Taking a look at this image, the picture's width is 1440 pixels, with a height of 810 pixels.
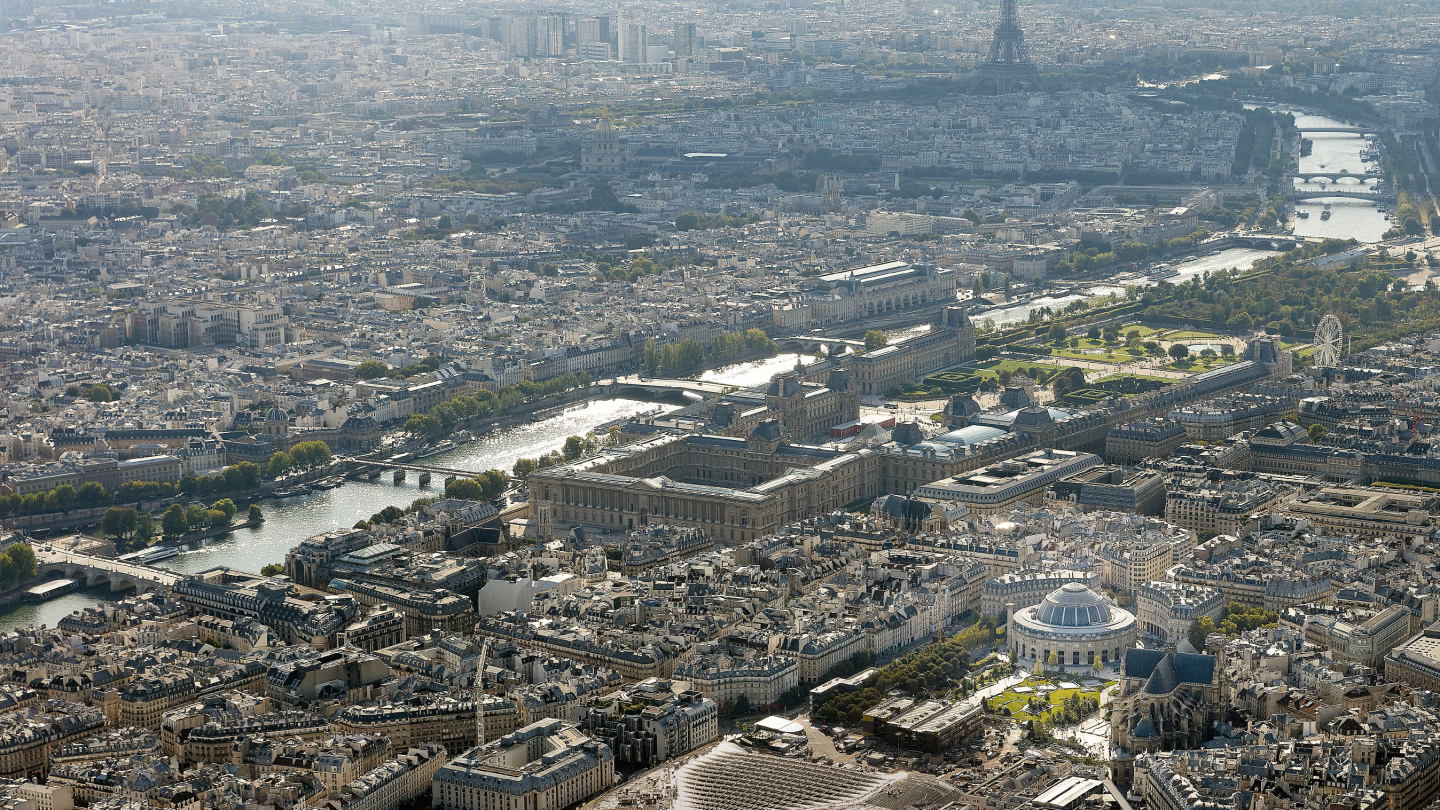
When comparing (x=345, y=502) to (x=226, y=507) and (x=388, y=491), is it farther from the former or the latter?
(x=226, y=507)

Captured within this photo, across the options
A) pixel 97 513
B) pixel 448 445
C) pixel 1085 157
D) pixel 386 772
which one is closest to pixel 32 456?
pixel 97 513

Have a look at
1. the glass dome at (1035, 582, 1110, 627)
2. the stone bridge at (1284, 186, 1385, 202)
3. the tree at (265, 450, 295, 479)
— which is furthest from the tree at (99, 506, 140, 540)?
the stone bridge at (1284, 186, 1385, 202)

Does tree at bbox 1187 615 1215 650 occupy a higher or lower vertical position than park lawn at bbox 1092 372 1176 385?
higher

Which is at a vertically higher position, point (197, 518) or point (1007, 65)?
point (1007, 65)

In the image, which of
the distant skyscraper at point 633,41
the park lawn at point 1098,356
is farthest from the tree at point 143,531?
the distant skyscraper at point 633,41

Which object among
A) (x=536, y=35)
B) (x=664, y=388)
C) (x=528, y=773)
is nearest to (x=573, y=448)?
(x=664, y=388)

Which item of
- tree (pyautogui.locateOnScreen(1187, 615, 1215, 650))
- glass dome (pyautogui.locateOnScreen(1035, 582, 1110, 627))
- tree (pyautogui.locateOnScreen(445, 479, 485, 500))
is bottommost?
tree (pyautogui.locateOnScreen(445, 479, 485, 500))

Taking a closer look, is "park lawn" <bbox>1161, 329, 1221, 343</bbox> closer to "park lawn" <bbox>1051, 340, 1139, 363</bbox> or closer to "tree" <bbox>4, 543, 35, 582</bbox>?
"park lawn" <bbox>1051, 340, 1139, 363</bbox>
